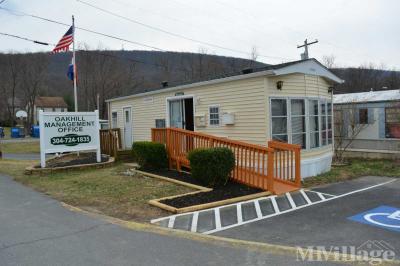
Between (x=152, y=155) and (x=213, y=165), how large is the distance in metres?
2.95

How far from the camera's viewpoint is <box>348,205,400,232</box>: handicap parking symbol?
6.06m

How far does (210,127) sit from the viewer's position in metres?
11.9

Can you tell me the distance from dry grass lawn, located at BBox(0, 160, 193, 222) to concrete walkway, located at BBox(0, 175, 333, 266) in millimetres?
832

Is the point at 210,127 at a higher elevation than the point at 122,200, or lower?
higher

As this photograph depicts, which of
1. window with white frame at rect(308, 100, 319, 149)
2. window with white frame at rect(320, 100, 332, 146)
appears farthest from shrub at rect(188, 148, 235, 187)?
window with white frame at rect(320, 100, 332, 146)

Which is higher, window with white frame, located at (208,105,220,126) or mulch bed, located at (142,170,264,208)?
window with white frame, located at (208,105,220,126)

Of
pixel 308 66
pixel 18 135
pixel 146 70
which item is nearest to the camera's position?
pixel 308 66

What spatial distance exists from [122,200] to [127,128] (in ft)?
30.7

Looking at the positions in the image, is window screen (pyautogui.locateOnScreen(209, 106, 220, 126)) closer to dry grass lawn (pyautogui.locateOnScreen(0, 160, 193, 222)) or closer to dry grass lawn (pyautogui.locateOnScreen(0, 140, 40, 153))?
dry grass lawn (pyautogui.locateOnScreen(0, 160, 193, 222))

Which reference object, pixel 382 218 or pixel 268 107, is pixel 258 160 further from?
pixel 382 218

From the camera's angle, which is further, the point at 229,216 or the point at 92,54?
the point at 92,54

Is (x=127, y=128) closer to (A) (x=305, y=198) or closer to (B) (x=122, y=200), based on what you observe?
(B) (x=122, y=200)

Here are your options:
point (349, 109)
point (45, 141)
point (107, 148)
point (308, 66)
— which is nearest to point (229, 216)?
point (308, 66)

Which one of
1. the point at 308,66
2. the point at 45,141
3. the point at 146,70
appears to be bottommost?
the point at 45,141
